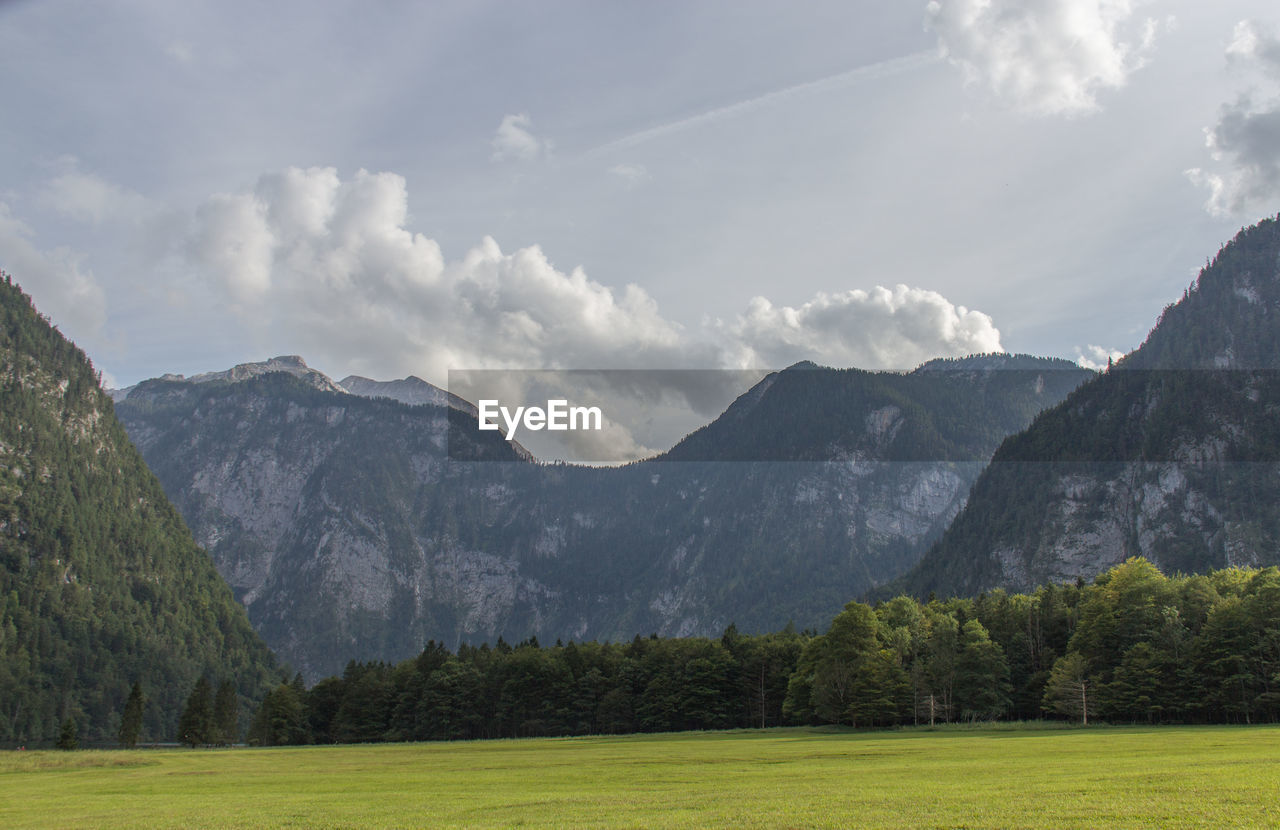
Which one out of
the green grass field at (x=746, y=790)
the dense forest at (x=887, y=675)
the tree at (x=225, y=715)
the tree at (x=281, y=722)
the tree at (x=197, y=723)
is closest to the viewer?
the green grass field at (x=746, y=790)

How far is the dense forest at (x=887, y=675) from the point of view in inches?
3782

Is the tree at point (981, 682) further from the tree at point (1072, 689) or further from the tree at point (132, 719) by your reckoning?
the tree at point (132, 719)

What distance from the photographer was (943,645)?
116 meters

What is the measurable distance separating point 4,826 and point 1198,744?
65.1 metres

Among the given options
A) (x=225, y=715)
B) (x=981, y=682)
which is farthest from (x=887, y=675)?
(x=225, y=715)

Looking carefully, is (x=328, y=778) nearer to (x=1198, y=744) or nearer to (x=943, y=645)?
(x=1198, y=744)

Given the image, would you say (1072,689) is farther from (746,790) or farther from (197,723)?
(197,723)

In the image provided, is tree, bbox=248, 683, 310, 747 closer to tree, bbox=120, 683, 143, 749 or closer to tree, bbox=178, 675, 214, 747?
tree, bbox=178, 675, 214, 747

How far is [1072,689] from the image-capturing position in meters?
102

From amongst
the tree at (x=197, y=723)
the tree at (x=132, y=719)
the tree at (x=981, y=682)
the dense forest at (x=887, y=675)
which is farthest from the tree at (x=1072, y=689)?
the tree at (x=132, y=719)

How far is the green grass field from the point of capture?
30.4 meters

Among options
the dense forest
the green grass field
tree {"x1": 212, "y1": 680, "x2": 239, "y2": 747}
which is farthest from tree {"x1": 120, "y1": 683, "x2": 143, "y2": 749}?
the green grass field

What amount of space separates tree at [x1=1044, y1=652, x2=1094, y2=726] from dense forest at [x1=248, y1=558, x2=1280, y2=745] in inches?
7.7

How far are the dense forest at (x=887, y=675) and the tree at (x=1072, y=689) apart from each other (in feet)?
0.65
